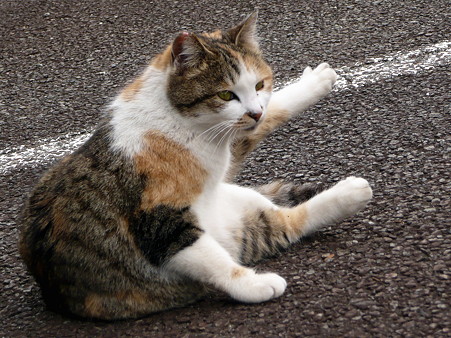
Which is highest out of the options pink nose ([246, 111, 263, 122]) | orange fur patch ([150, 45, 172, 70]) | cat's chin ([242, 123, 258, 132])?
orange fur patch ([150, 45, 172, 70])

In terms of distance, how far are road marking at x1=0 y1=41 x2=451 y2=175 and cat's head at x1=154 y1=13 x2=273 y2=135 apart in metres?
1.35

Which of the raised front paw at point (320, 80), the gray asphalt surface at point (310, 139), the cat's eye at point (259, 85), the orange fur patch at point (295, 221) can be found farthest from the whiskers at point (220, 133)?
the raised front paw at point (320, 80)

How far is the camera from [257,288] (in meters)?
2.87

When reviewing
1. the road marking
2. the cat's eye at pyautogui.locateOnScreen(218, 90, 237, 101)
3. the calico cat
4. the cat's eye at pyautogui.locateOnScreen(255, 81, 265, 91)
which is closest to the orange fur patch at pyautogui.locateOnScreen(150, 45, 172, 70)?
the calico cat

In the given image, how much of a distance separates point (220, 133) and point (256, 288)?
0.66 meters

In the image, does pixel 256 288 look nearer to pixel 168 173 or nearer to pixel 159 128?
pixel 168 173

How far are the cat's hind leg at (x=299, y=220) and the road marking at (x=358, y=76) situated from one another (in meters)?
1.32

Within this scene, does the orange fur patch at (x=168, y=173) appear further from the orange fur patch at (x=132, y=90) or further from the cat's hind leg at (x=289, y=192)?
the cat's hind leg at (x=289, y=192)

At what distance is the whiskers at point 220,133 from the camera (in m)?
3.07

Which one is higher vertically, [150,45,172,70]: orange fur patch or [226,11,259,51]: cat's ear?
[150,45,172,70]: orange fur patch

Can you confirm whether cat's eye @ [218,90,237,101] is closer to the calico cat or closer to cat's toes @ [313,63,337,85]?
the calico cat

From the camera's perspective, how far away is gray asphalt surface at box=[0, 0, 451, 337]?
2807 millimetres

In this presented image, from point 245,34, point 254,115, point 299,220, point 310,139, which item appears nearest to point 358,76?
point 310,139

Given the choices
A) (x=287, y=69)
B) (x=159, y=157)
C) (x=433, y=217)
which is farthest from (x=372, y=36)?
(x=159, y=157)
